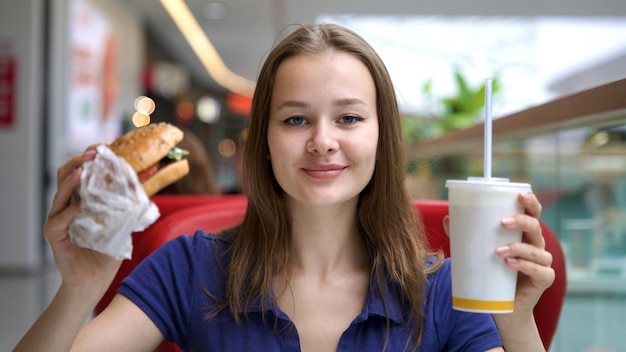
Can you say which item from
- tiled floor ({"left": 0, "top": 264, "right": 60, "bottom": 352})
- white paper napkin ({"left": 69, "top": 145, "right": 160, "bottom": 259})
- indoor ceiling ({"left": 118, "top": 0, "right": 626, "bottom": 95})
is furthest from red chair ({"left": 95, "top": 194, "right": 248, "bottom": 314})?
indoor ceiling ({"left": 118, "top": 0, "right": 626, "bottom": 95})

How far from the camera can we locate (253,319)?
1.45 metres

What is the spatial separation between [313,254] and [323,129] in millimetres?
299

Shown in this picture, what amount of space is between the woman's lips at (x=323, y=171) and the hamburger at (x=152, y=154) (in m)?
0.22

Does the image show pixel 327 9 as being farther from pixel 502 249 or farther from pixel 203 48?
pixel 502 249

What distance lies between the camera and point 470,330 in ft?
4.52

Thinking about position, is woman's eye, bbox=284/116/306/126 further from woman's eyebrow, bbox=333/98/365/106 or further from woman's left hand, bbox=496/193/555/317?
woman's left hand, bbox=496/193/555/317

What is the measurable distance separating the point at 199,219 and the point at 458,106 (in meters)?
5.92

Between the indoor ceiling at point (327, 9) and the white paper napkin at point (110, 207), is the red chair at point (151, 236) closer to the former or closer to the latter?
the white paper napkin at point (110, 207)

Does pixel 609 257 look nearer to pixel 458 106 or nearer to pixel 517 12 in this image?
pixel 458 106

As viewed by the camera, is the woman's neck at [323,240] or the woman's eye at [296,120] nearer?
the woman's eye at [296,120]

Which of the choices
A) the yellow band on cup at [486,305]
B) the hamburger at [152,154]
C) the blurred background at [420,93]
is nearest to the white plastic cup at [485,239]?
the yellow band on cup at [486,305]

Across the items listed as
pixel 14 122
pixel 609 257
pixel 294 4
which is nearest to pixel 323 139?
pixel 609 257

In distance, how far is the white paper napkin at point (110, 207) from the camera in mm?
1023

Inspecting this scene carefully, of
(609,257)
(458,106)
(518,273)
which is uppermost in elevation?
(458,106)
